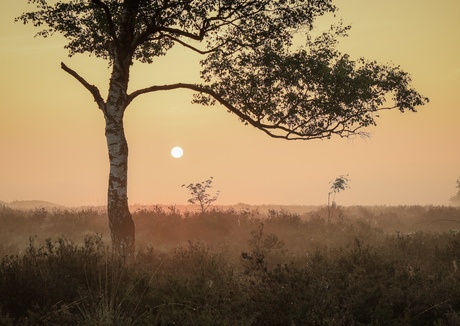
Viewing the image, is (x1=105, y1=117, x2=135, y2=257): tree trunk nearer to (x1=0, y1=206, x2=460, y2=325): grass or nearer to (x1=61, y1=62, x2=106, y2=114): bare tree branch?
(x1=61, y1=62, x2=106, y2=114): bare tree branch

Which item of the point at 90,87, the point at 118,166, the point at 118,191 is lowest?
the point at 118,191

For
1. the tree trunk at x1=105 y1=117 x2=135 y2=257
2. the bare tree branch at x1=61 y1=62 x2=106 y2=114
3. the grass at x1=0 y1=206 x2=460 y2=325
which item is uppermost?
the bare tree branch at x1=61 y1=62 x2=106 y2=114

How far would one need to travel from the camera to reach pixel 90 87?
13.7m

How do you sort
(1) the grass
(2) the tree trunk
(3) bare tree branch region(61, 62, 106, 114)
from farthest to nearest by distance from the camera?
(3) bare tree branch region(61, 62, 106, 114)
(2) the tree trunk
(1) the grass

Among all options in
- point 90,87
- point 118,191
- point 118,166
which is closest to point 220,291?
Answer: point 118,191

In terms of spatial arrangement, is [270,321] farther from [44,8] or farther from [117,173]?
[44,8]

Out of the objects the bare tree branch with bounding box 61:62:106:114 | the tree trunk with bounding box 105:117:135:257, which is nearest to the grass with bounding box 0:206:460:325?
the tree trunk with bounding box 105:117:135:257

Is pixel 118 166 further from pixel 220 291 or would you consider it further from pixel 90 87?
pixel 220 291

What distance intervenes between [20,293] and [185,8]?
8731 millimetres

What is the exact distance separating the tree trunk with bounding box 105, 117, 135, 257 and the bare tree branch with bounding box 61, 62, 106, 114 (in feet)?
1.95

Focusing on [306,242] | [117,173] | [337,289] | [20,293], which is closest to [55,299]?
[20,293]

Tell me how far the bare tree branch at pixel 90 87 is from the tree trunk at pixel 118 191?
1.95 ft

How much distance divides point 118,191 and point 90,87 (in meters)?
3.08

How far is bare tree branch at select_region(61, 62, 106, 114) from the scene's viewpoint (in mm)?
13359
